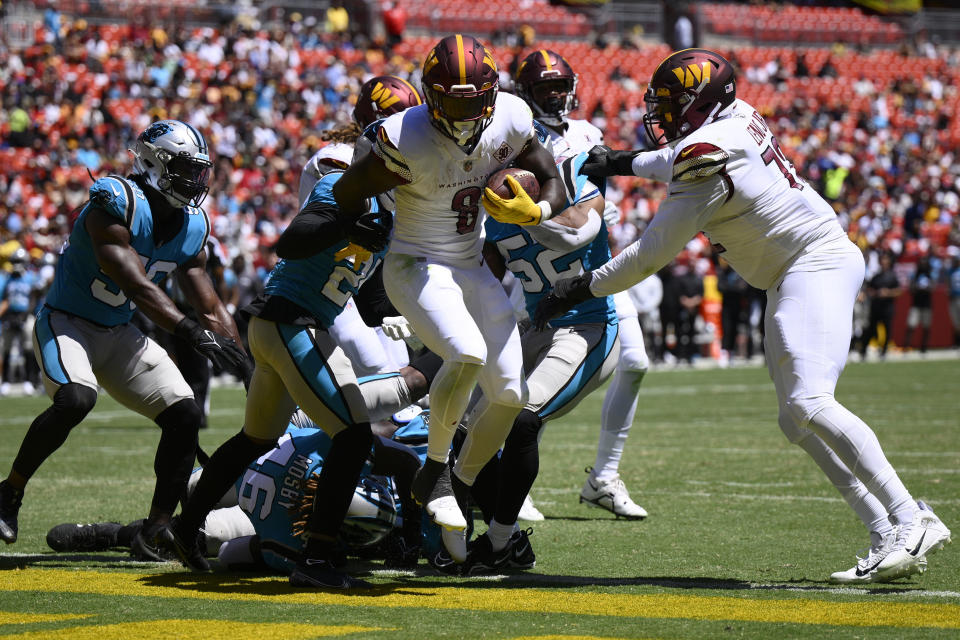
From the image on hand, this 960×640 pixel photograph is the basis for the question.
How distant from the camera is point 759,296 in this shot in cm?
2112

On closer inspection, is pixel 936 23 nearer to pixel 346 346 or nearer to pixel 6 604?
pixel 346 346

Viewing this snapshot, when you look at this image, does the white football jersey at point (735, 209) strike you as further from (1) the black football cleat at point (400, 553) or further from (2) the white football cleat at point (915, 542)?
(1) the black football cleat at point (400, 553)

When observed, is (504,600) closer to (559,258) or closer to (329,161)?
(559,258)

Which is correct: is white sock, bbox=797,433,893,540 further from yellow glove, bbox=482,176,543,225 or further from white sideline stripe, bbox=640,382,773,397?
white sideline stripe, bbox=640,382,773,397

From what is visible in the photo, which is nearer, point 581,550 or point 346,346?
point 581,550

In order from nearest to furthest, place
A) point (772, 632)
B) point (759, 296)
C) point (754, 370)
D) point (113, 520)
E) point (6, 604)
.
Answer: point (772, 632), point (6, 604), point (113, 520), point (754, 370), point (759, 296)

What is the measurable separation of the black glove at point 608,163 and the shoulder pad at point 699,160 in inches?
34.1

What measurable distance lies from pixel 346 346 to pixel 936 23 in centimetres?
3609

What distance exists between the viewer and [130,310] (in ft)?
19.1

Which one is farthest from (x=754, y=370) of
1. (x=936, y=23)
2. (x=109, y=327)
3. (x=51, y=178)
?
(x=936, y=23)

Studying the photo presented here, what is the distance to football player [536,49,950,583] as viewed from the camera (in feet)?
15.6

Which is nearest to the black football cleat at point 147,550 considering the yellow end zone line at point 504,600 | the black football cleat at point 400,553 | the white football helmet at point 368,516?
the yellow end zone line at point 504,600

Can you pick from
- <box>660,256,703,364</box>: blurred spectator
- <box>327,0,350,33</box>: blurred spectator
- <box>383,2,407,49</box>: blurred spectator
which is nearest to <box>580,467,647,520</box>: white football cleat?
<box>660,256,703,364</box>: blurred spectator

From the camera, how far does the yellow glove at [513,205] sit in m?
4.66
